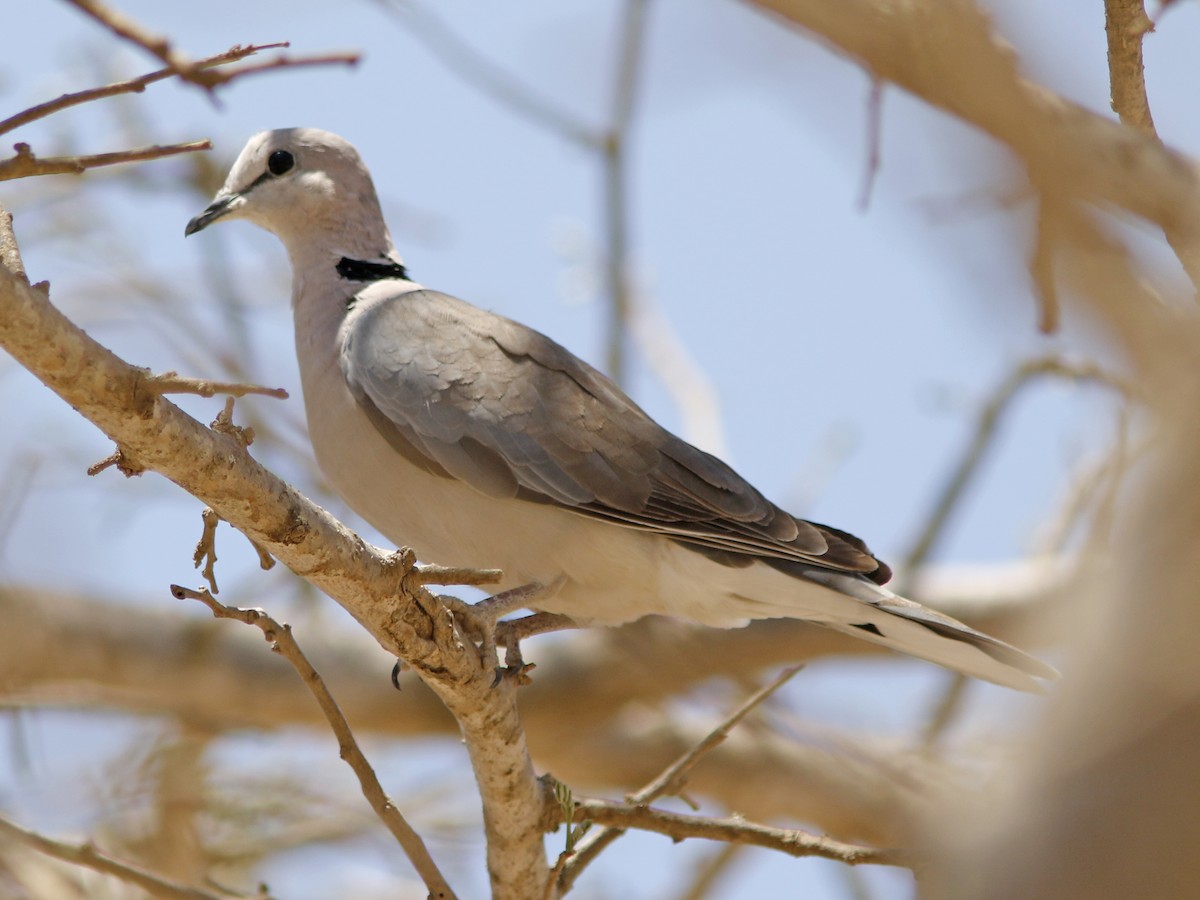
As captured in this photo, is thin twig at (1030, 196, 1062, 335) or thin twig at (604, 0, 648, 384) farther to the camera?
thin twig at (604, 0, 648, 384)

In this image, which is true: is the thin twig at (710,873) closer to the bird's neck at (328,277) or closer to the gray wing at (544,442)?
the gray wing at (544,442)

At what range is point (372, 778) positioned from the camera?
8.61 ft

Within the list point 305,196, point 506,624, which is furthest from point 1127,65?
point 305,196

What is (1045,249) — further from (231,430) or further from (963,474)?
(963,474)

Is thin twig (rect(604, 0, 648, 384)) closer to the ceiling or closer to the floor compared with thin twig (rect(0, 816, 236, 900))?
closer to the ceiling

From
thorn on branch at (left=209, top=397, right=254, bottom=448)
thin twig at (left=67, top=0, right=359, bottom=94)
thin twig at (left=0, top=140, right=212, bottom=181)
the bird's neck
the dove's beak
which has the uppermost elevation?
the dove's beak

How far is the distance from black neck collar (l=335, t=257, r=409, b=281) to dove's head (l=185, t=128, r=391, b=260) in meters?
0.05

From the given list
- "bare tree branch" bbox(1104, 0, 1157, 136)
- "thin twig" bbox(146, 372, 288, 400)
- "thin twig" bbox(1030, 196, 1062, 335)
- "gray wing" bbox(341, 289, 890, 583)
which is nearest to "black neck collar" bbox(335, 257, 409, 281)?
"gray wing" bbox(341, 289, 890, 583)

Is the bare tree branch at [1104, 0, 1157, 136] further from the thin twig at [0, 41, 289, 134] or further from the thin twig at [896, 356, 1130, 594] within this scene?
the thin twig at [896, 356, 1130, 594]

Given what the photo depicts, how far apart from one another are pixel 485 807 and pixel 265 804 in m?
2.56

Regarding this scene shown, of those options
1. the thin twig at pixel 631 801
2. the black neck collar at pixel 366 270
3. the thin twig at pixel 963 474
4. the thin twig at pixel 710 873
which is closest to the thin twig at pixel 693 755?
the thin twig at pixel 631 801

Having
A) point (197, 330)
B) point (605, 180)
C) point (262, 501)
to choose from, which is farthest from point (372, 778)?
point (197, 330)

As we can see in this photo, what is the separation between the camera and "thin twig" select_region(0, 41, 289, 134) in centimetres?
189

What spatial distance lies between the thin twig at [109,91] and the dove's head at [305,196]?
83.0 inches
